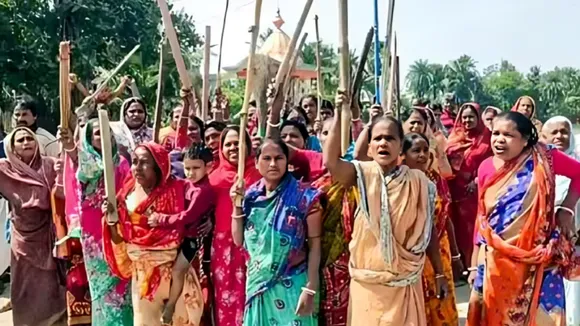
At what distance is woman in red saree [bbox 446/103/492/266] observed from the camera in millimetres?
7086

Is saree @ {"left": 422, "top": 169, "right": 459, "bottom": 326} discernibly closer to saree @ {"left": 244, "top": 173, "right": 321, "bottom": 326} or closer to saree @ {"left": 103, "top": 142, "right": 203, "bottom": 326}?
saree @ {"left": 244, "top": 173, "right": 321, "bottom": 326}

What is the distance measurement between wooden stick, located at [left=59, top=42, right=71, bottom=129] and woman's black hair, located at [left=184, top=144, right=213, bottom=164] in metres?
0.90

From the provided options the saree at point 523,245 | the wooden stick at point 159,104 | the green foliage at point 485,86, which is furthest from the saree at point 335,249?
the green foliage at point 485,86

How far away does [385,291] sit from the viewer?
350 centimetres

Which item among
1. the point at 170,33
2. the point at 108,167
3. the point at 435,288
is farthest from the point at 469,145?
the point at 108,167

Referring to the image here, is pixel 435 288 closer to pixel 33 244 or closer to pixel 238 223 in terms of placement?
pixel 238 223

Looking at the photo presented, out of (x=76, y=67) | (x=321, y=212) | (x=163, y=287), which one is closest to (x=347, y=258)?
(x=321, y=212)

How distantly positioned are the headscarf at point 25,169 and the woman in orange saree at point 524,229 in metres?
3.62

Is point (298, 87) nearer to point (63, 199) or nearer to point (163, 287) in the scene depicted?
point (63, 199)

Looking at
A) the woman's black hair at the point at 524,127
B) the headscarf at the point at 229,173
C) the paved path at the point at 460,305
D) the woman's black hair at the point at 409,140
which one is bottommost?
the paved path at the point at 460,305

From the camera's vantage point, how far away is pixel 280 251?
377 centimetres

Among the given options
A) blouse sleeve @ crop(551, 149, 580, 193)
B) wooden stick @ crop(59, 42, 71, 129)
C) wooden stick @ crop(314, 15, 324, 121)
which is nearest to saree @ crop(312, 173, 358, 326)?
blouse sleeve @ crop(551, 149, 580, 193)

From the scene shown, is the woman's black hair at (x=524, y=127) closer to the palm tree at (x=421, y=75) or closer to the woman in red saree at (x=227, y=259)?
the woman in red saree at (x=227, y=259)

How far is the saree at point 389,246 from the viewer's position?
3482 mm
